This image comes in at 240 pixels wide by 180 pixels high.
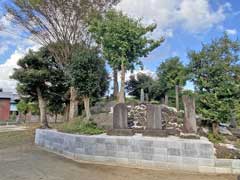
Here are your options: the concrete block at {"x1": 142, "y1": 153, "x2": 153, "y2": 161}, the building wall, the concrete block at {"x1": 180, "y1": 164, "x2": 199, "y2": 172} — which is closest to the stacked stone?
the concrete block at {"x1": 142, "y1": 153, "x2": 153, "y2": 161}

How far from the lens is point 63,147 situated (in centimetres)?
652

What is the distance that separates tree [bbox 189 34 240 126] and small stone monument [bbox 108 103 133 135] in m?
2.50

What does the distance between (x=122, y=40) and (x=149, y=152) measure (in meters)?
6.29

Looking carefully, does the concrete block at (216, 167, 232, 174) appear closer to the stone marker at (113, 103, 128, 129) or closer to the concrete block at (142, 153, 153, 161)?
the concrete block at (142, 153, 153, 161)

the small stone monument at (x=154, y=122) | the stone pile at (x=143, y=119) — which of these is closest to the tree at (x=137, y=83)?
the stone pile at (x=143, y=119)

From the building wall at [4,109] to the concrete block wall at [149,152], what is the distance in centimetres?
2326

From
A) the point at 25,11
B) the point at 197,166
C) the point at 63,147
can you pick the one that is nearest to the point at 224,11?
the point at 197,166

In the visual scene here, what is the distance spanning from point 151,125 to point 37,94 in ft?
27.1

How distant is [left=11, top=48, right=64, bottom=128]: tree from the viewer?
1087cm

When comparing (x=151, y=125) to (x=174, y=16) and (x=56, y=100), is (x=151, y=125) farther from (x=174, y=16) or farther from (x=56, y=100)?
(x=56, y=100)

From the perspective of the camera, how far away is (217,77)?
257 inches

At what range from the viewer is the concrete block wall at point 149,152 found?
183 inches

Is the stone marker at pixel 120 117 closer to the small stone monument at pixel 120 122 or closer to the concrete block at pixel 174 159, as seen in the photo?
the small stone monument at pixel 120 122

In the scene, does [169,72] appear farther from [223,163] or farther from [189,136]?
[223,163]
